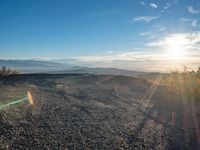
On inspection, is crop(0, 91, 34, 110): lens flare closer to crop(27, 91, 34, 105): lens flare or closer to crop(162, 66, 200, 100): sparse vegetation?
crop(27, 91, 34, 105): lens flare

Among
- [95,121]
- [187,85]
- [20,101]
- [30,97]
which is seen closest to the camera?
[95,121]

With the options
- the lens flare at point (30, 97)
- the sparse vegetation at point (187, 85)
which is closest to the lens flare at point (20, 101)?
the lens flare at point (30, 97)

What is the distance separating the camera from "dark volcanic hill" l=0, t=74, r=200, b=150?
9.04 m

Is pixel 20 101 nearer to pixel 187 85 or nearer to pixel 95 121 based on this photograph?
pixel 95 121

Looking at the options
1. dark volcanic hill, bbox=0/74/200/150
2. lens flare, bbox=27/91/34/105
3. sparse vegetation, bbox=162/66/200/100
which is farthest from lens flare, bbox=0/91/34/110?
sparse vegetation, bbox=162/66/200/100

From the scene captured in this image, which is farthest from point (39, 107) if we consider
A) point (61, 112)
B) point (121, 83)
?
point (121, 83)

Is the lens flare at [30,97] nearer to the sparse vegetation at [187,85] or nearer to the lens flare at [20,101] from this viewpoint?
the lens flare at [20,101]

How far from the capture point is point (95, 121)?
11414 millimetres

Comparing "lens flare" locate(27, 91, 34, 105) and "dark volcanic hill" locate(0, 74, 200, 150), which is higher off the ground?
"lens flare" locate(27, 91, 34, 105)

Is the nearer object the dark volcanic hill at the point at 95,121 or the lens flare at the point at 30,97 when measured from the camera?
the dark volcanic hill at the point at 95,121

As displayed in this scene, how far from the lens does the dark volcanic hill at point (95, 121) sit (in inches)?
356

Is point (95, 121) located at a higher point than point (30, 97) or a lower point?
lower

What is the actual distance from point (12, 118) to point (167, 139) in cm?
486

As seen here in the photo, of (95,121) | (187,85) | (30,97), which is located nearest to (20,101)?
(30,97)
